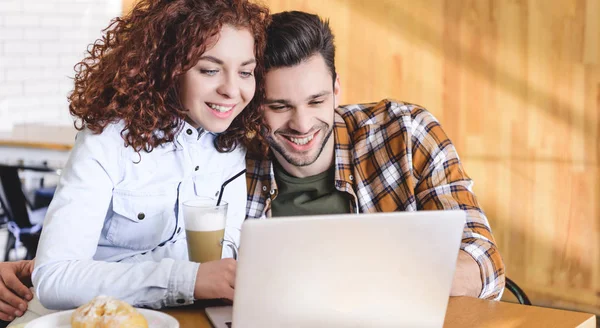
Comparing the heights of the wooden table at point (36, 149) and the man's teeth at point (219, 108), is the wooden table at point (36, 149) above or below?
below

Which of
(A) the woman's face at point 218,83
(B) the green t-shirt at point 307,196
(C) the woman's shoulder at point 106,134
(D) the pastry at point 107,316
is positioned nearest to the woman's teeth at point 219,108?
(A) the woman's face at point 218,83

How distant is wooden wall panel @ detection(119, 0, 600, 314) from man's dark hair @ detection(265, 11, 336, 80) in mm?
2021

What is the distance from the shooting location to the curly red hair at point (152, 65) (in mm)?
1729

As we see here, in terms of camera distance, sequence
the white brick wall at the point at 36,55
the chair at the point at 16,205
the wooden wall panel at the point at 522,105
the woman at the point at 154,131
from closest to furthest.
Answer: the woman at the point at 154,131
the chair at the point at 16,205
the wooden wall panel at the point at 522,105
the white brick wall at the point at 36,55

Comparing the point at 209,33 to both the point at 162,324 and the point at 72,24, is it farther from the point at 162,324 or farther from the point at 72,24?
the point at 72,24

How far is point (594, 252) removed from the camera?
12.5ft

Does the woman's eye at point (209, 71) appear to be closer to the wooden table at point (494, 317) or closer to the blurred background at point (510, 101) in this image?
the wooden table at point (494, 317)

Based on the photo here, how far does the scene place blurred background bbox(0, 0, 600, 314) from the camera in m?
3.78

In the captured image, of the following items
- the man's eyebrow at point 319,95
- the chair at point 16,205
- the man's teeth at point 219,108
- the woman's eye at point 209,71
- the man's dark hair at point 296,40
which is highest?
the man's dark hair at point 296,40

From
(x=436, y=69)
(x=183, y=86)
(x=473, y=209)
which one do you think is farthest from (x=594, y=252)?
(x=183, y=86)

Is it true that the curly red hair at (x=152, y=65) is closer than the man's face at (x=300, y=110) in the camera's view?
Yes

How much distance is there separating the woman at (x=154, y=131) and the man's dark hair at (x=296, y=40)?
11 cm

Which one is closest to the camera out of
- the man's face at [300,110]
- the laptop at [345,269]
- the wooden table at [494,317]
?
the laptop at [345,269]

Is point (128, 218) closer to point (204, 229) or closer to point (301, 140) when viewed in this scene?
point (204, 229)
